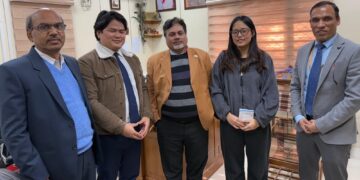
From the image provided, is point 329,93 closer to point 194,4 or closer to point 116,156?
point 116,156

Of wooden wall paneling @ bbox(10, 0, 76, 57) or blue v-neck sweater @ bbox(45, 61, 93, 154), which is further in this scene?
wooden wall paneling @ bbox(10, 0, 76, 57)

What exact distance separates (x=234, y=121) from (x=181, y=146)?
1.45ft

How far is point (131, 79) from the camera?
172 cm

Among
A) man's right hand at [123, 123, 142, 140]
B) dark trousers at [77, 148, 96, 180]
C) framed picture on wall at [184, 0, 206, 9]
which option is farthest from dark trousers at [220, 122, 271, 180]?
framed picture on wall at [184, 0, 206, 9]

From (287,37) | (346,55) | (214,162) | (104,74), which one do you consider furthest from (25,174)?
(287,37)

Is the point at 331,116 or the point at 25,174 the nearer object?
the point at 25,174

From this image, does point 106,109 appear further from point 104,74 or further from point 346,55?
point 346,55

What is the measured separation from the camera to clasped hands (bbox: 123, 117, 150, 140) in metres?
1.58

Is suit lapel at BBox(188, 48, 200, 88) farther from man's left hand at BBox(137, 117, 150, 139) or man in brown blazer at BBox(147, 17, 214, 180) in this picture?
man's left hand at BBox(137, 117, 150, 139)

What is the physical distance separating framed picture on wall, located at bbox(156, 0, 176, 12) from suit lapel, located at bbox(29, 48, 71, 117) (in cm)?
304

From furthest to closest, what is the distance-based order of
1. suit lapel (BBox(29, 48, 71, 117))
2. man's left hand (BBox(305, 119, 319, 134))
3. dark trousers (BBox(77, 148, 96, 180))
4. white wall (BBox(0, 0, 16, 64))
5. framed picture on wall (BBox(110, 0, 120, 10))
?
framed picture on wall (BBox(110, 0, 120, 10)) < white wall (BBox(0, 0, 16, 64)) < man's left hand (BBox(305, 119, 319, 134)) < dark trousers (BBox(77, 148, 96, 180)) < suit lapel (BBox(29, 48, 71, 117))

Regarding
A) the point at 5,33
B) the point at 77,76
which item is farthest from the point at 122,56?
the point at 5,33

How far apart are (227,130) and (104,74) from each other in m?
0.88

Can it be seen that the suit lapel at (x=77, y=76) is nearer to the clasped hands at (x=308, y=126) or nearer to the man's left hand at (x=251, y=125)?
the man's left hand at (x=251, y=125)
